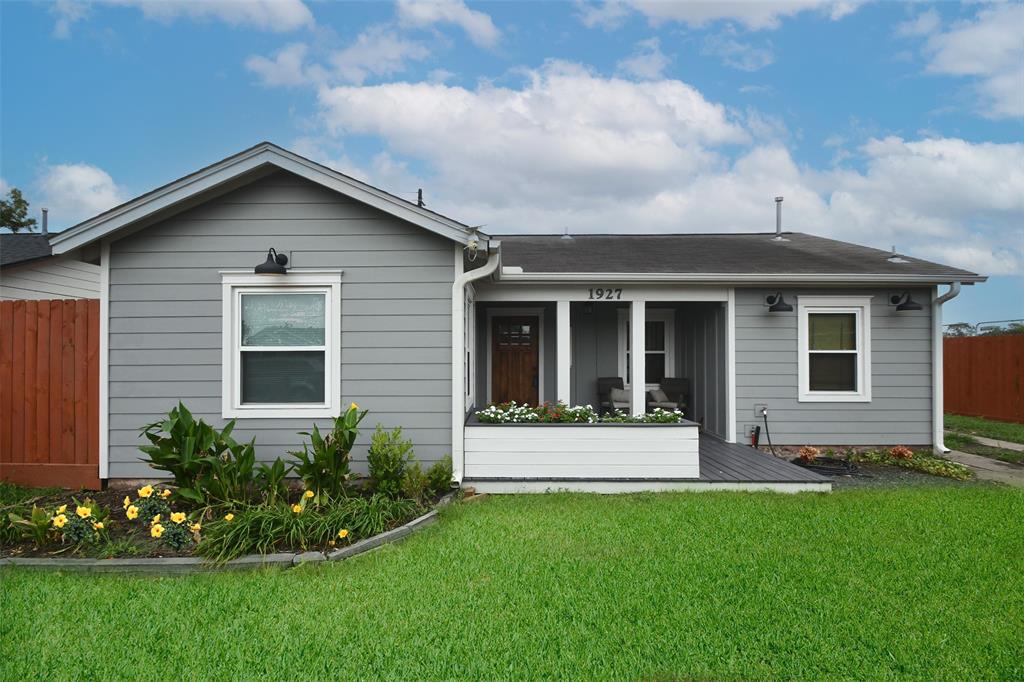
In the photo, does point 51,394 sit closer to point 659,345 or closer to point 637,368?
point 637,368

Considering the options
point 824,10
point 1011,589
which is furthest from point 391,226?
point 824,10

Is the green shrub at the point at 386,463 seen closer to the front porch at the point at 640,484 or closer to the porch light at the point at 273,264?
the front porch at the point at 640,484

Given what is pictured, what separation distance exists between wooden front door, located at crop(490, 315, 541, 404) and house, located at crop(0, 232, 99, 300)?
7.50 metres

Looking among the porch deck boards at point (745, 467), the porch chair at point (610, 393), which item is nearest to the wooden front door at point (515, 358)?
the porch chair at point (610, 393)

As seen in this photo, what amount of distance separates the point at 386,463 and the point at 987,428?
13.3 m

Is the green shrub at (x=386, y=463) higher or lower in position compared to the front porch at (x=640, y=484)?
higher

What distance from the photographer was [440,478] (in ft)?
18.9

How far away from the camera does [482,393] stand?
32.3 feet

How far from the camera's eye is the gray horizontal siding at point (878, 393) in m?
8.11

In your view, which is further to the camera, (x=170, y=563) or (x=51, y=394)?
(x=51, y=394)

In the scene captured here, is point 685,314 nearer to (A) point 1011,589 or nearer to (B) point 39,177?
(A) point 1011,589

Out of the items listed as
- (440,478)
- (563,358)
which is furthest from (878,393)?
(440,478)

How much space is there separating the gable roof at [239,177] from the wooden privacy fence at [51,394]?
3.07 feet

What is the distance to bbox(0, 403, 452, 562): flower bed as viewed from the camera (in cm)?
431
